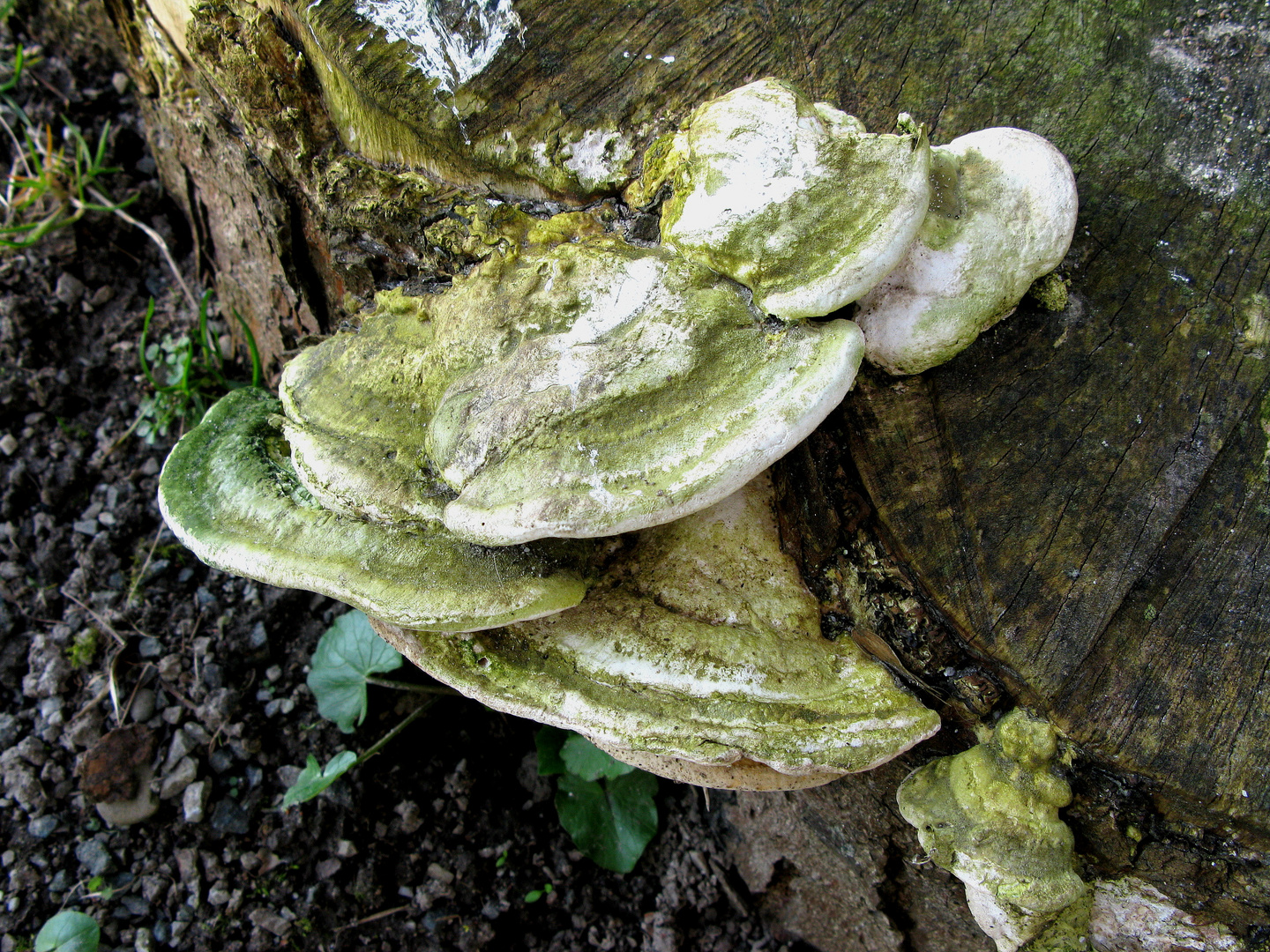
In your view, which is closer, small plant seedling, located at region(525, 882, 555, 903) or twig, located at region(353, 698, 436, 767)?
twig, located at region(353, 698, 436, 767)

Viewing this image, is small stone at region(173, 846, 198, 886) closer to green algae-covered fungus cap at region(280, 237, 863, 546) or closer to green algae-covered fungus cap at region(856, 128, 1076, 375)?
green algae-covered fungus cap at region(280, 237, 863, 546)

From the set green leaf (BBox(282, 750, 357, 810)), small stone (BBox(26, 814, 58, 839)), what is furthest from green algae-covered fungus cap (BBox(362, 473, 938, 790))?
small stone (BBox(26, 814, 58, 839))

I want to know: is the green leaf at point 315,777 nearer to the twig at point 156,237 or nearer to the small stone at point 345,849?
the small stone at point 345,849

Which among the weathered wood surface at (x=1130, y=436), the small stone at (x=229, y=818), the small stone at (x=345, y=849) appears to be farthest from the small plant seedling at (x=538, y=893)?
the weathered wood surface at (x=1130, y=436)

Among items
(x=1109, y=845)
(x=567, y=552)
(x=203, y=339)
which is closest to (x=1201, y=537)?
(x=1109, y=845)

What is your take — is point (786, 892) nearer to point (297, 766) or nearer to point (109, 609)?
point (297, 766)

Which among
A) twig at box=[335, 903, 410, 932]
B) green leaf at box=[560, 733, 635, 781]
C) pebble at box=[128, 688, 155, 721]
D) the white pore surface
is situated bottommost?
green leaf at box=[560, 733, 635, 781]

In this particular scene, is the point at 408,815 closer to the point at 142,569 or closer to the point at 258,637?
the point at 258,637
